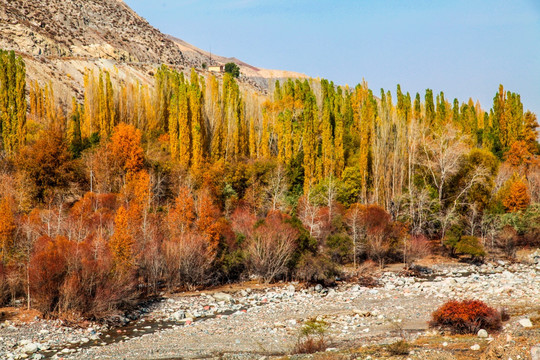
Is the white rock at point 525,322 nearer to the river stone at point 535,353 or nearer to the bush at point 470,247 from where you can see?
the river stone at point 535,353

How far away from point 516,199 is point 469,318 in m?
29.8

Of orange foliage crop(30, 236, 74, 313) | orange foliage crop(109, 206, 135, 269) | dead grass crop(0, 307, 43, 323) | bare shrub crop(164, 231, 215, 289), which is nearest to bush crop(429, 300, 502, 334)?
bare shrub crop(164, 231, 215, 289)

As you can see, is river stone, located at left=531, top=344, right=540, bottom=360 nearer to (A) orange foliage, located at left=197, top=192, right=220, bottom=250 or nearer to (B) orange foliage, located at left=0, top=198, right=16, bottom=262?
(A) orange foliage, located at left=197, top=192, right=220, bottom=250

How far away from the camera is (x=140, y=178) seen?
37344mm

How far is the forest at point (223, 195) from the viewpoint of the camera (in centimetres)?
2538

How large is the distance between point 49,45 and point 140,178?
6397 cm

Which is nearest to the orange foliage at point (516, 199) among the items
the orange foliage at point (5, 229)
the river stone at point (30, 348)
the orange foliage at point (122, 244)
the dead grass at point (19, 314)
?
the orange foliage at point (122, 244)

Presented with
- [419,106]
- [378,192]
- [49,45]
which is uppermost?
[49,45]

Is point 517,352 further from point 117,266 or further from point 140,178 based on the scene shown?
point 140,178

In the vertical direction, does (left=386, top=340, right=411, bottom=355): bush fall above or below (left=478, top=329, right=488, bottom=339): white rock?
above

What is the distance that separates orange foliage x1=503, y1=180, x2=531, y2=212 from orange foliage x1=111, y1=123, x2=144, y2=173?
31719 millimetres

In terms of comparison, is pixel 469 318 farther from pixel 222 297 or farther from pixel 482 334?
pixel 222 297

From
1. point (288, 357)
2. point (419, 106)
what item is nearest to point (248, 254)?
point (288, 357)

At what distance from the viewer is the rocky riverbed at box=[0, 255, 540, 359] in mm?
17641
